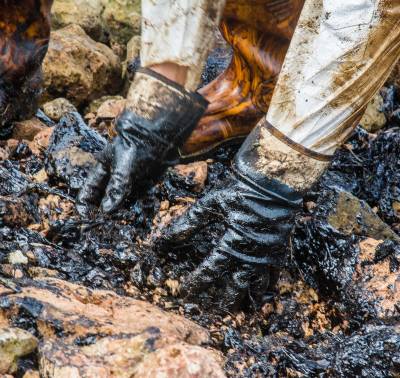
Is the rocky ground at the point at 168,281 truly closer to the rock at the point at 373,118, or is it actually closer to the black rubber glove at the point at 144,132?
the black rubber glove at the point at 144,132

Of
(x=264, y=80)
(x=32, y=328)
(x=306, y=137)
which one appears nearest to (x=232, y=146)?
(x=264, y=80)

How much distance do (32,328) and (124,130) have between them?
1002mm

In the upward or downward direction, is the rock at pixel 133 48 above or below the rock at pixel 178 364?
below

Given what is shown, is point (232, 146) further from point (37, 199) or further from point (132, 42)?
point (132, 42)

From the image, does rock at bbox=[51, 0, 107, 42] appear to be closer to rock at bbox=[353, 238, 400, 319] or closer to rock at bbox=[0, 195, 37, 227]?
A: rock at bbox=[0, 195, 37, 227]

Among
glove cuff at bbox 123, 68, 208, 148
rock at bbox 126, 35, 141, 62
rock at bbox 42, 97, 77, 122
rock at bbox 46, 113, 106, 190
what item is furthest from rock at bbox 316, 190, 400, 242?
rock at bbox 126, 35, 141, 62

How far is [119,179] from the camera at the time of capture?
2.27m

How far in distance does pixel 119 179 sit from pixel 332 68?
3.16 feet

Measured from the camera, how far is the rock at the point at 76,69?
4547 mm

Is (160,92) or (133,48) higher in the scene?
(160,92)

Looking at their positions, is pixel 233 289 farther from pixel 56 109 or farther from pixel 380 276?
pixel 56 109

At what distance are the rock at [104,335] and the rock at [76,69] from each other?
124 inches

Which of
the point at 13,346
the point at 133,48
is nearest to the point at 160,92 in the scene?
the point at 13,346

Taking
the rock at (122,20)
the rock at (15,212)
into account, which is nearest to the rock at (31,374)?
the rock at (15,212)
